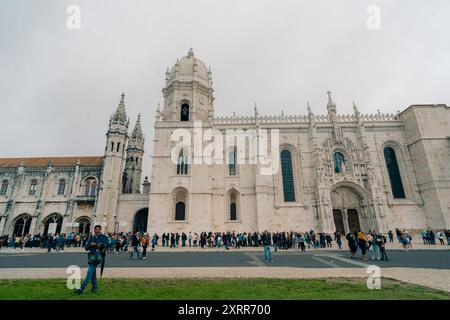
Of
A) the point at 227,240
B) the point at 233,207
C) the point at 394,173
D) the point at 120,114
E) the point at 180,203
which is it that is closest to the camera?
the point at 227,240

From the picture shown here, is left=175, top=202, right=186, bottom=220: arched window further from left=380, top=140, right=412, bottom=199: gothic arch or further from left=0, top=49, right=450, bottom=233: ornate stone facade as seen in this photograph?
left=380, top=140, right=412, bottom=199: gothic arch

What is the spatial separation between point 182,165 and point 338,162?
18.6 m

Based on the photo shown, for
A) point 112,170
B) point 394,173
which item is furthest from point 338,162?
point 112,170

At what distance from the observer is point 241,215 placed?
83.7ft

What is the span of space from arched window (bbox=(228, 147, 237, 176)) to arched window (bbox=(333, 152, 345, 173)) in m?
11.9

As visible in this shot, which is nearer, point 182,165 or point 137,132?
point 182,165

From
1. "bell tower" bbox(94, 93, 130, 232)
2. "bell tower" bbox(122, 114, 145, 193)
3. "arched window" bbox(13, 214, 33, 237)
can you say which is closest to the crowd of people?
"bell tower" bbox(94, 93, 130, 232)

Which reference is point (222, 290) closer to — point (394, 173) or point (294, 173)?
point (294, 173)

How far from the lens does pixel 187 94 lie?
30500mm

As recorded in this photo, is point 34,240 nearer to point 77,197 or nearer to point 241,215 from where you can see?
point 77,197

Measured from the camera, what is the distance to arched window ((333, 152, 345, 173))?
1072 inches

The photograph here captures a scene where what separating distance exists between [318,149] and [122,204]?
24716 millimetres
